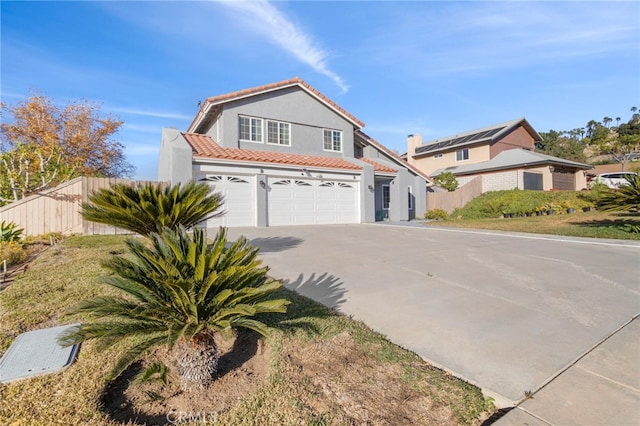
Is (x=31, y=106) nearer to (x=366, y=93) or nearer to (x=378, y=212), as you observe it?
(x=366, y=93)

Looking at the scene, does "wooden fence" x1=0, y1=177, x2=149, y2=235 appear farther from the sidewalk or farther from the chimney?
the chimney

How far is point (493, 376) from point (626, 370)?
1.21 m

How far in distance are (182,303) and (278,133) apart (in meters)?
14.9

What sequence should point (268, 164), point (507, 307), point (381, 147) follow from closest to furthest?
1. point (507, 307)
2. point (268, 164)
3. point (381, 147)

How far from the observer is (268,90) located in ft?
51.4

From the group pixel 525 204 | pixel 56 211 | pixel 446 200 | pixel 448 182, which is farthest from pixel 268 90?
pixel 525 204

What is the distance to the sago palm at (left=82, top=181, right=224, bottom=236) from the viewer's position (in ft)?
15.8

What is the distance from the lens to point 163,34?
10.9m

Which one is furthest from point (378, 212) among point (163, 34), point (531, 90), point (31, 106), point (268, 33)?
point (31, 106)

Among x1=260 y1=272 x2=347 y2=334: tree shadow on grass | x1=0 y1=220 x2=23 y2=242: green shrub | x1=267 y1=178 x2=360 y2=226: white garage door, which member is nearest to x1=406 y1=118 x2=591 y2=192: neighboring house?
x1=267 y1=178 x2=360 y2=226: white garage door

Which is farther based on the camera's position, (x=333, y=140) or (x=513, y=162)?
(x=513, y=162)

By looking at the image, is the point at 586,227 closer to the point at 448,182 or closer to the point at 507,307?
the point at 507,307

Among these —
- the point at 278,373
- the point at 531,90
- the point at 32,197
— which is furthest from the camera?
the point at 531,90

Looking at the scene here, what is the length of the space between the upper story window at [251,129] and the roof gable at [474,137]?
2112 centimetres
